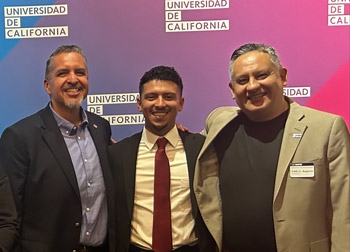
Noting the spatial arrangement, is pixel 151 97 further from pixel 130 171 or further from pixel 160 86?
pixel 130 171

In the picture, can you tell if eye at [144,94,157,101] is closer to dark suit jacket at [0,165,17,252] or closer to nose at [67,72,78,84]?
nose at [67,72,78,84]

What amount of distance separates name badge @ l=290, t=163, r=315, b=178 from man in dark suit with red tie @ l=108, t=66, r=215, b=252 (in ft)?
1.76

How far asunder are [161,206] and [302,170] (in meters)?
0.75

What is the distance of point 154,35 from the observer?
3338 mm

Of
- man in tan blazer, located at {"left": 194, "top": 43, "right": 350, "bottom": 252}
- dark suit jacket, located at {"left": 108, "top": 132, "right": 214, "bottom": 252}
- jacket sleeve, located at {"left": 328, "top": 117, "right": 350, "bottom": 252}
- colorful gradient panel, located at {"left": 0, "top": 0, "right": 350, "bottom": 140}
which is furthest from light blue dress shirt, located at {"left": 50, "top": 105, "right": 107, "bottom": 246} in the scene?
jacket sleeve, located at {"left": 328, "top": 117, "right": 350, "bottom": 252}

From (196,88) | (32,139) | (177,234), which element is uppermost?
(196,88)

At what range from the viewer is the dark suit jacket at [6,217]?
6.48 ft

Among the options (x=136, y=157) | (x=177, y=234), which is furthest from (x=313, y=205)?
(x=136, y=157)

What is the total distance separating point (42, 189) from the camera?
244 centimetres

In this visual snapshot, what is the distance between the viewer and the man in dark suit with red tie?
2410 millimetres

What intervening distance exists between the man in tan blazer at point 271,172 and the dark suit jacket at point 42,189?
2.30 ft

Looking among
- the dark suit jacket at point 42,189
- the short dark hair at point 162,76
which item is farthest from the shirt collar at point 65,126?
the short dark hair at point 162,76

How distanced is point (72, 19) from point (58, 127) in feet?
3.55

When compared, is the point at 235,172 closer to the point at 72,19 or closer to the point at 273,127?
the point at 273,127
